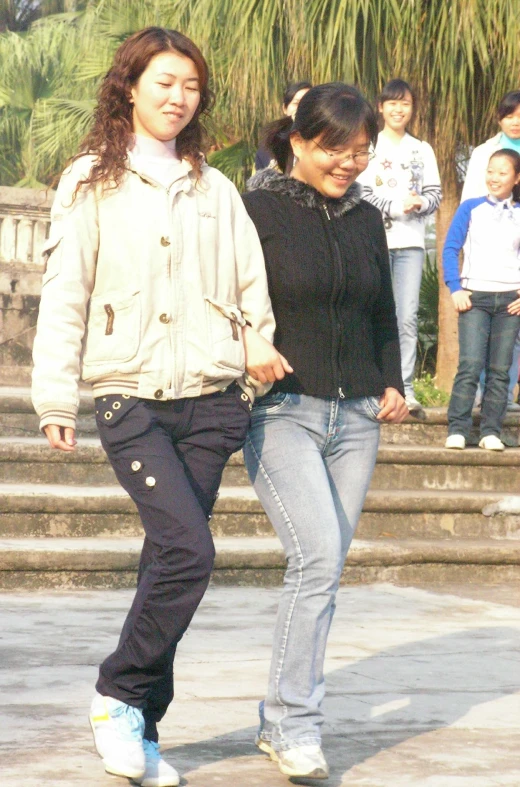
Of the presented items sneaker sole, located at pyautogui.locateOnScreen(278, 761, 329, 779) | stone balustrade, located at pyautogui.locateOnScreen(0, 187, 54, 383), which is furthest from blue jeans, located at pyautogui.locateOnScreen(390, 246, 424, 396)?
sneaker sole, located at pyautogui.locateOnScreen(278, 761, 329, 779)

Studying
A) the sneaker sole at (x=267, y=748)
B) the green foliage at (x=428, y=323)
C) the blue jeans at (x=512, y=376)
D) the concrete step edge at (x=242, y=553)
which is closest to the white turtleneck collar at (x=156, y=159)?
the sneaker sole at (x=267, y=748)

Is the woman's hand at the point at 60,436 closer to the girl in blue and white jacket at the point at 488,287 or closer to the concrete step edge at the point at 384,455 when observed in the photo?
the concrete step edge at the point at 384,455

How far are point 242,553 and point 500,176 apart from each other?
3077 millimetres

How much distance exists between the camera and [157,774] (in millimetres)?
3465

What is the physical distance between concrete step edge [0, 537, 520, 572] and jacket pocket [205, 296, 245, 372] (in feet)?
10.5

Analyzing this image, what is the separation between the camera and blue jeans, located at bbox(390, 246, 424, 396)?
337 inches

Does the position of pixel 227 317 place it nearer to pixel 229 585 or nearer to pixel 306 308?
pixel 306 308

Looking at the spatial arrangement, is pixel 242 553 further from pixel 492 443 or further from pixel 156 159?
pixel 156 159

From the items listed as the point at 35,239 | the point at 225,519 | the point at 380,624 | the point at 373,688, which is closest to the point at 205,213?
the point at 373,688

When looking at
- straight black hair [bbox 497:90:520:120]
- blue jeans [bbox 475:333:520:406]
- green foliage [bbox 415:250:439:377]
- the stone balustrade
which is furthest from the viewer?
green foliage [bbox 415:250:439:377]

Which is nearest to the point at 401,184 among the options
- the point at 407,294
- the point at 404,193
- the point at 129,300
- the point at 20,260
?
the point at 404,193

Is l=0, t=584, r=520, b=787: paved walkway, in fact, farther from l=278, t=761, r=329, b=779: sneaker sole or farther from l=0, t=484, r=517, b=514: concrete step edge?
l=0, t=484, r=517, b=514: concrete step edge

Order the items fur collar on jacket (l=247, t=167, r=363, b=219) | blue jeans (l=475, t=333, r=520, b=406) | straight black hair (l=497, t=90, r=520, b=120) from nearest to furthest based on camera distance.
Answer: fur collar on jacket (l=247, t=167, r=363, b=219), blue jeans (l=475, t=333, r=520, b=406), straight black hair (l=497, t=90, r=520, b=120)

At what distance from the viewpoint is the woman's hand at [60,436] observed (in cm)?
339
